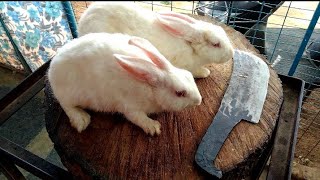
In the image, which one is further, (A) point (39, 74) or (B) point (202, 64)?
(A) point (39, 74)

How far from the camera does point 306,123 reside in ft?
7.63

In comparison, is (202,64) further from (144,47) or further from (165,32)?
(144,47)

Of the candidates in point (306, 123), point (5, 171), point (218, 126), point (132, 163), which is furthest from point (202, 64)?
point (306, 123)

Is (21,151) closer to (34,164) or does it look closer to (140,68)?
(34,164)

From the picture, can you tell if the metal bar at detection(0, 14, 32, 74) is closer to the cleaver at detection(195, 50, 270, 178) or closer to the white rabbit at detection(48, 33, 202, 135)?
the white rabbit at detection(48, 33, 202, 135)

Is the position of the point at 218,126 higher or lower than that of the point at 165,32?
lower

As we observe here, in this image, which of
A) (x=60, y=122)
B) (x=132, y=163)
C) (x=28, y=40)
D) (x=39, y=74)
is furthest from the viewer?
(x=28, y=40)

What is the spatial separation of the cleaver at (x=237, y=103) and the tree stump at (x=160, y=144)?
27 millimetres

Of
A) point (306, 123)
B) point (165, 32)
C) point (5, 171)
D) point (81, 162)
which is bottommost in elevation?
point (306, 123)

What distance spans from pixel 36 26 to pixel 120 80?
171cm

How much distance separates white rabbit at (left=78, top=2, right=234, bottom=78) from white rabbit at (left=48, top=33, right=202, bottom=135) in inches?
8.7

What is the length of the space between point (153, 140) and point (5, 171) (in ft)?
2.71

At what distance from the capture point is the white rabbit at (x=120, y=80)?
103 cm

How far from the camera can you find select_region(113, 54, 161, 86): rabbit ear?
97cm
